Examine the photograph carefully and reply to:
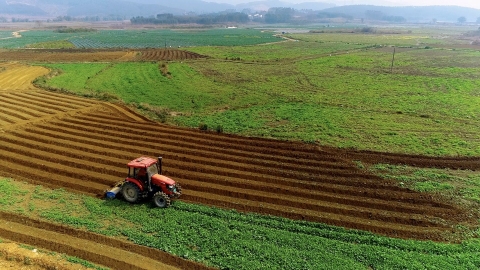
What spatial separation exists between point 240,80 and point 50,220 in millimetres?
34444

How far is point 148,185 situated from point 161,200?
0.92 meters

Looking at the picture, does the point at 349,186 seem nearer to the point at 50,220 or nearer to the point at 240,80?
the point at 50,220

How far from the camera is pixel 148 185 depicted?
47.4ft

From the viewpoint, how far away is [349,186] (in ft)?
56.0

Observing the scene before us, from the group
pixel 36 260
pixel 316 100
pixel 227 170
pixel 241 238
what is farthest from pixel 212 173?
pixel 316 100

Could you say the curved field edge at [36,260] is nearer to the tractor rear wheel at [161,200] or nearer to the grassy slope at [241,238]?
the grassy slope at [241,238]

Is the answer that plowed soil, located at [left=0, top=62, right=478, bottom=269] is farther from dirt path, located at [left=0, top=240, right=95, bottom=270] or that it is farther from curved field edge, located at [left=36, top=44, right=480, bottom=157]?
curved field edge, located at [left=36, top=44, right=480, bottom=157]

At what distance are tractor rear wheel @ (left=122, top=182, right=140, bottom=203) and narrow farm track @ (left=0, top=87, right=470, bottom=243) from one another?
83.5 inches

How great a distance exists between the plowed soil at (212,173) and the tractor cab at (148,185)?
5.08ft

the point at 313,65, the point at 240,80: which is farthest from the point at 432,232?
the point at 313,65

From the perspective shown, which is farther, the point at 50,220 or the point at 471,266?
the point at 50,220

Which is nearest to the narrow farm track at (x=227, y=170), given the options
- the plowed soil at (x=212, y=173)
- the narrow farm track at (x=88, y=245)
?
the plowed soil at (x=212, y=173)

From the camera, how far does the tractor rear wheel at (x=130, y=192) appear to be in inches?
569

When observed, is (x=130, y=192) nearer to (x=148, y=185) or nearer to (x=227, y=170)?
(x=148, y=185)
